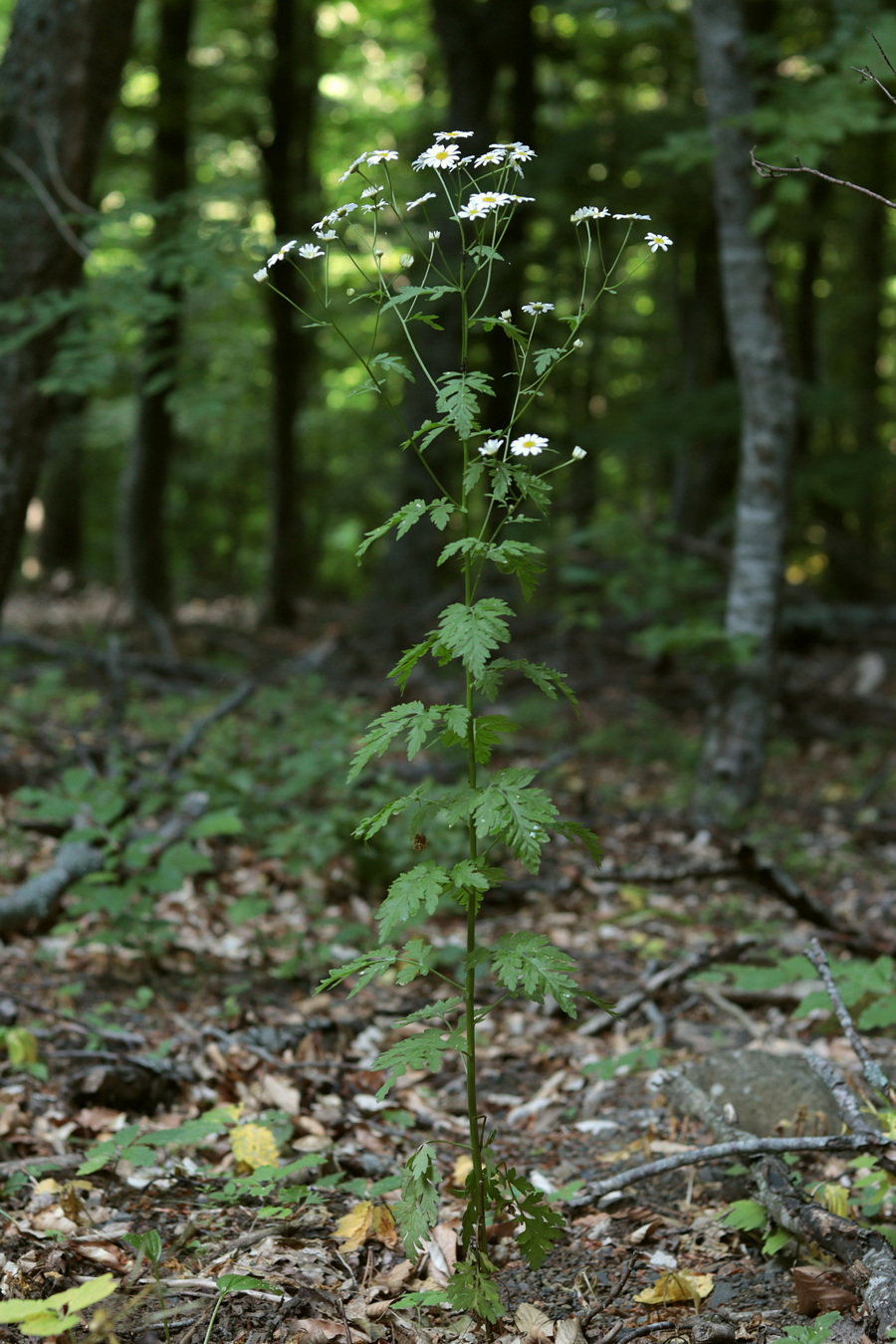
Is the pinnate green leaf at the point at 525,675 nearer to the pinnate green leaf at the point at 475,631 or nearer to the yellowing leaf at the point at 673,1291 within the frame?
the pinnate green leaf at the point at 475,631

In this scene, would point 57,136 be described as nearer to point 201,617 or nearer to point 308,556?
point 201,617

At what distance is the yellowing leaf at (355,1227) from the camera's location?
234 cm

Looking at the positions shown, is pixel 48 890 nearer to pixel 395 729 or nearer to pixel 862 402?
pixel 395 729

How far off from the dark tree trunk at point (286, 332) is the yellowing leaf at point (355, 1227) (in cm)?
1064

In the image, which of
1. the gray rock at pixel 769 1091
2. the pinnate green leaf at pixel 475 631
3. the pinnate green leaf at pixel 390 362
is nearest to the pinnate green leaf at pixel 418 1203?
the pinnate green leaf at pixel 475 631

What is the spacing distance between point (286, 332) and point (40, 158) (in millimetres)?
7242

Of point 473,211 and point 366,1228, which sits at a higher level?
point 473,211

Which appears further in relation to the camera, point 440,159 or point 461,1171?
point 461,1171

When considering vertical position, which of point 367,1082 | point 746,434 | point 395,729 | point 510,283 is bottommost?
point 367,1082

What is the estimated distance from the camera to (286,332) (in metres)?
12.2

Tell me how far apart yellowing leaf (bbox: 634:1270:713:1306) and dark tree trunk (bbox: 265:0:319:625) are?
11.0 meters

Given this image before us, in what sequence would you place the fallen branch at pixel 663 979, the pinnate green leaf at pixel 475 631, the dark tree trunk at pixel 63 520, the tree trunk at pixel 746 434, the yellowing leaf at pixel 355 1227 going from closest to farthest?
1. the pinnate green leaf at pixel 475 631
2. the yellowing leaf at pixel 355 1227
3. the fallen branch at pixel 663 979
4. the tree trunk at pixel 746 434
5. the dark tree trunk at pixel 63 520

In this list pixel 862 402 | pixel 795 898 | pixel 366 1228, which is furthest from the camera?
pixel 862 402

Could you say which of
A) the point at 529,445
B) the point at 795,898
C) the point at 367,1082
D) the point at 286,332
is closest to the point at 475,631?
the point at 529,445
